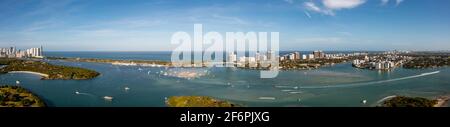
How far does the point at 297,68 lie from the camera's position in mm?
12477

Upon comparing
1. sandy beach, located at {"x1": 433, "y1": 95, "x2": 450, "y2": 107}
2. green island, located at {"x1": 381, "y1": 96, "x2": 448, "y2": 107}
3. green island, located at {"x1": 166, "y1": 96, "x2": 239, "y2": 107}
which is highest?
green island, located at {"x1": 166, "y1": 96, "x2": 239, "y2": 107}

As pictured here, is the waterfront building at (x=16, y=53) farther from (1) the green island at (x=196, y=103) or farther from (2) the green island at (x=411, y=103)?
(2) the green island at (x=411, y=103)

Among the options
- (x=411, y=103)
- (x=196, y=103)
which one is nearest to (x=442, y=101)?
(x=411, y=103)

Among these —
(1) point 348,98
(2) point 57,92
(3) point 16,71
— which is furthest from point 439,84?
(3) point 16,71

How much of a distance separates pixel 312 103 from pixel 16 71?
27.2 feet

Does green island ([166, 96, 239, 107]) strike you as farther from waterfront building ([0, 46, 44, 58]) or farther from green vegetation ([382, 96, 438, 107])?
waterfront building ([0, 46, 44, 58])

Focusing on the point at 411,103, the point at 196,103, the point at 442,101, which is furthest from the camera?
the point at 442,101

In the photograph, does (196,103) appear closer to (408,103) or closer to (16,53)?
(408,103)

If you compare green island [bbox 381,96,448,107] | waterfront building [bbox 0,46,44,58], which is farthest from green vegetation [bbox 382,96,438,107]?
waterfront building [bbox 0,46,44,58]

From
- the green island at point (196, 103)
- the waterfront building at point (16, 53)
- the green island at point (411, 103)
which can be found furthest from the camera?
the waterfront building at point (16, 53)

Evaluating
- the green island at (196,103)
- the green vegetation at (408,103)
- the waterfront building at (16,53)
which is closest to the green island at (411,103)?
the green vegetation at (408,103)
